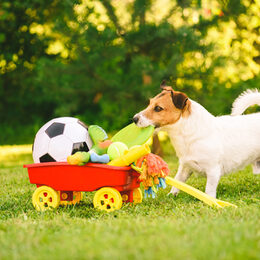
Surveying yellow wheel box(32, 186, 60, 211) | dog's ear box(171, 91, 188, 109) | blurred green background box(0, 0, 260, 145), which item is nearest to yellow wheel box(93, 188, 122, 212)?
yellow wheel box(32, 186, 60, 211)

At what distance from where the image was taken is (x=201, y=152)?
334 cm

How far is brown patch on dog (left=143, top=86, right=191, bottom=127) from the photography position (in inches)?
129

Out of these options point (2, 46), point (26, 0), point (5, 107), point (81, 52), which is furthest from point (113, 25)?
point (5, 107)

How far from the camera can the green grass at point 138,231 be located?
68.9 inches

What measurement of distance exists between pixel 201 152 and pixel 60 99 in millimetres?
4087

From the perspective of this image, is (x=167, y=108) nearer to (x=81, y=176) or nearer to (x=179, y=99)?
(x=179, y=99)

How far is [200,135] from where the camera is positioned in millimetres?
3373

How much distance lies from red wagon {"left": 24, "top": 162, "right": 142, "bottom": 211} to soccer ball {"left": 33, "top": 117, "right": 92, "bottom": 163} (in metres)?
0.14

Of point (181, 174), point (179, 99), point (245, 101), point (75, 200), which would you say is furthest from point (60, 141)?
point (245, 101)

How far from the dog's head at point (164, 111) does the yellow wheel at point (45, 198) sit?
95 cm

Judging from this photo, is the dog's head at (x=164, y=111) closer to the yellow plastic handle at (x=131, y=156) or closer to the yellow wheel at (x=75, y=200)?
the yellow plastic handle at (x=131, y=156)

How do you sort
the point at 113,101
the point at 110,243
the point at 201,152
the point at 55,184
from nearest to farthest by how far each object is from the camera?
1. the point at 110,243
2. the point at 55,184
3. the point at 201,152
4. the point at 113,101

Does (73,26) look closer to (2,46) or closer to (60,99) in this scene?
(60,99)

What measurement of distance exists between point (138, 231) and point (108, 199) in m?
0.94
